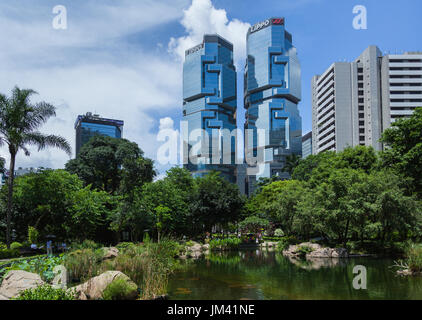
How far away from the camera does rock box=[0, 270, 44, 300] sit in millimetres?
9008

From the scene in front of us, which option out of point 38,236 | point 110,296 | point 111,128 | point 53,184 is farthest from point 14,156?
point 111,128

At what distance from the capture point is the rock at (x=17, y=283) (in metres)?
9.01

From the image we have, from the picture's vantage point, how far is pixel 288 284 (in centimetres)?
1296

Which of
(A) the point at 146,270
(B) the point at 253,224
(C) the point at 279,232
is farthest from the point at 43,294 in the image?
(C) the point at 279,232

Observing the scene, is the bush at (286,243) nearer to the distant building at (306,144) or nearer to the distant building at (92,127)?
the distant building at (92,127)

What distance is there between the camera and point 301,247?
80.8 ft

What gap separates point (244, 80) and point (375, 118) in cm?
8123

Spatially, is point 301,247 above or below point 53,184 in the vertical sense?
below

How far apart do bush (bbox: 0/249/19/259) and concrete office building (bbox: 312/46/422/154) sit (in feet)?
231

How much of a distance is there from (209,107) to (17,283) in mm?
130610

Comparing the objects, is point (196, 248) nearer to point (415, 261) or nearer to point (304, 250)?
point (304, 250)

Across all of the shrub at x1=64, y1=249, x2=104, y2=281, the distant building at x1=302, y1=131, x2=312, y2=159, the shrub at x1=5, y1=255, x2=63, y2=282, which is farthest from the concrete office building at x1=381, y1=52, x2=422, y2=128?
the shrub at x1=5, y1=255, x2=63, y2=282
